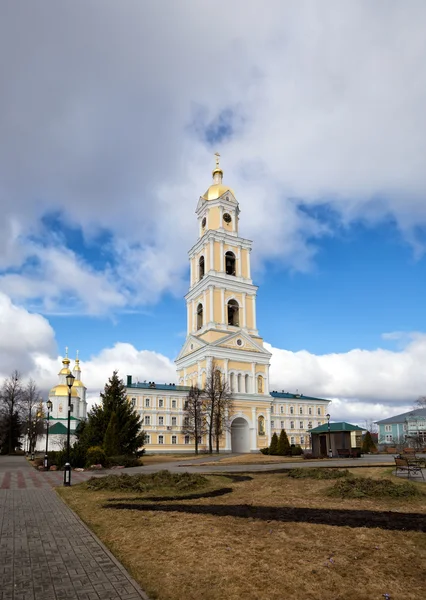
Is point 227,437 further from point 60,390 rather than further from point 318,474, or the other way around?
point 318,474

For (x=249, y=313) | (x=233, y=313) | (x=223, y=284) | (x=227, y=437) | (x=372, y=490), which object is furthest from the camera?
(x=233, y=313)

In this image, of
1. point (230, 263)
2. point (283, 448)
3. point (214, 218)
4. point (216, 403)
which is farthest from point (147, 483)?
point (214, 218)

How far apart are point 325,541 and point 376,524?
6.28ft

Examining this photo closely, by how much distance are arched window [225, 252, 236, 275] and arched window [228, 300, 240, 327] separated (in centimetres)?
488

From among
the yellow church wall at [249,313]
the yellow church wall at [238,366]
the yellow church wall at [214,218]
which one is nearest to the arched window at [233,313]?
the yellow church wall at [249,313]

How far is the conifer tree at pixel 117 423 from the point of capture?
36.6 meters

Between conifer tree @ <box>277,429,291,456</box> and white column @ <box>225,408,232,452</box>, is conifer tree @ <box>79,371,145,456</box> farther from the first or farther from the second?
white column @ <box>225,408,232,452</box>

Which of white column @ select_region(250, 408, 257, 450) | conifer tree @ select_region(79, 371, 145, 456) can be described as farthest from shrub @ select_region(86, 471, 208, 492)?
white column @ select_region(250, 408, 257, 450)

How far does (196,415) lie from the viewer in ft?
174

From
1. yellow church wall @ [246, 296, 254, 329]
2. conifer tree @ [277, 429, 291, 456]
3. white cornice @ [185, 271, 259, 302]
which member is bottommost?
conifer tree @ [277, 429, 291, 456]

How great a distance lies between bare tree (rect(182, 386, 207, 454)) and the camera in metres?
53.2

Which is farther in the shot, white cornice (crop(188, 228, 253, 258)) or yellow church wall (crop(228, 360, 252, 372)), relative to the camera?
white cornice (crop(188, 228, 253, 258))

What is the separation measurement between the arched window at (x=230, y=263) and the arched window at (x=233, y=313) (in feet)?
16.0

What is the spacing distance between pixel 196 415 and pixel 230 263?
2749 cm
